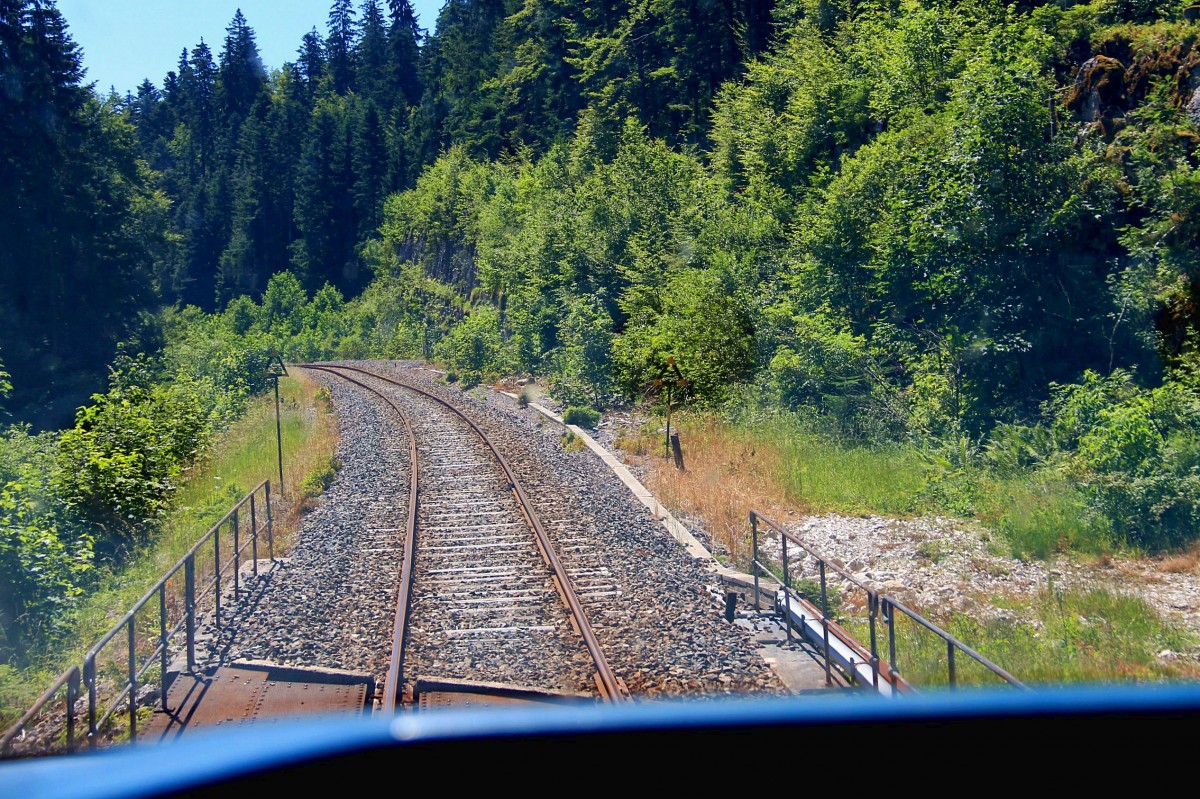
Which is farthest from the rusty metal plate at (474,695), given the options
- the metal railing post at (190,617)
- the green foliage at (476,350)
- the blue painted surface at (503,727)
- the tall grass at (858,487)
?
the green foliage at (476,350)

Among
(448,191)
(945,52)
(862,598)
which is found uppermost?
(448,191)

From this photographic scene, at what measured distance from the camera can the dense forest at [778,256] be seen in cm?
1384

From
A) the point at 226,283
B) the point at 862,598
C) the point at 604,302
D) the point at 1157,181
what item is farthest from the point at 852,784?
the point at 226,283

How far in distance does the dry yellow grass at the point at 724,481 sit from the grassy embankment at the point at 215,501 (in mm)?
5756

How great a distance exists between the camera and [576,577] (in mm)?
10711

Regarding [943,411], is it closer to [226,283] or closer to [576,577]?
[576,577]

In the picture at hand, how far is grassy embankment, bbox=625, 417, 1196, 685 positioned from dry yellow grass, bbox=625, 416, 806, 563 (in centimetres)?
2

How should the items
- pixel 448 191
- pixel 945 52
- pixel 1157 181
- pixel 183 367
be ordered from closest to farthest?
pixel 1157 181 → pixel 945 52 → pixel 183 367 → pixel 448 191

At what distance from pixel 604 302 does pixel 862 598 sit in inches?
770

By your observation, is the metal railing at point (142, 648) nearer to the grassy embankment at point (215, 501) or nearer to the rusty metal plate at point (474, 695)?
the grassy embankment at point (215, 501)

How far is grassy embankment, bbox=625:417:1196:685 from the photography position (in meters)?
7.75

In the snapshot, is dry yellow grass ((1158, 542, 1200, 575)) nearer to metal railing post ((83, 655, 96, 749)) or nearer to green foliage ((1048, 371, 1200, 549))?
green foliage ((1048, 371, 1200, 549))

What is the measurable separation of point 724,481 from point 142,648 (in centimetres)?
863

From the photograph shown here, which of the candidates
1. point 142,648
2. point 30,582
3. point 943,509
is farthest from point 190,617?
point 943,509
